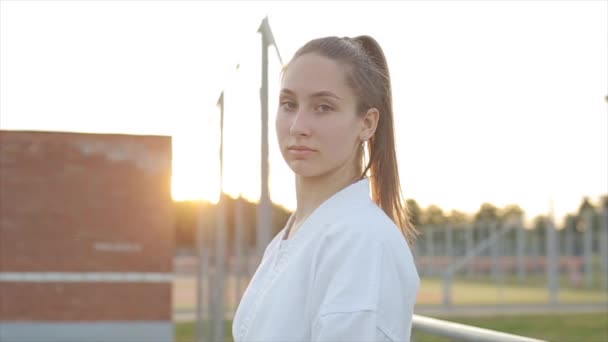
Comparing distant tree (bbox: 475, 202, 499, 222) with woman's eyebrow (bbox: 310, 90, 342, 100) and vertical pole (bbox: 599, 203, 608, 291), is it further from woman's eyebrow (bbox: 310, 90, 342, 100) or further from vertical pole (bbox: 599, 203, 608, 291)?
woman's eyebrow (bbox: 310, 90, 342, 100)

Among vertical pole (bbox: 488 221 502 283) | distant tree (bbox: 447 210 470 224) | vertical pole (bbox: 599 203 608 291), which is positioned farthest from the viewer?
distant tree (bbox: 447 210 470 224)

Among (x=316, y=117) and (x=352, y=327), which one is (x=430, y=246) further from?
(x=352, y=327)

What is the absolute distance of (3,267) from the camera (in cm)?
879

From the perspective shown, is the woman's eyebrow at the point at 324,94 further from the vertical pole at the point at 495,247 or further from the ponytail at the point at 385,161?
the vertical pole at the point at 495,247

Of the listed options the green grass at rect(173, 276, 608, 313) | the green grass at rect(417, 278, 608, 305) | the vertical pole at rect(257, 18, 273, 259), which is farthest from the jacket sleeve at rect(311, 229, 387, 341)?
the green grass at rect(417, 278, 608, 305)

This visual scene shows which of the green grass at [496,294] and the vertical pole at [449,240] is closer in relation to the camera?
the green grass at [496,294]

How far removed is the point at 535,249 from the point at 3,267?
19579mm

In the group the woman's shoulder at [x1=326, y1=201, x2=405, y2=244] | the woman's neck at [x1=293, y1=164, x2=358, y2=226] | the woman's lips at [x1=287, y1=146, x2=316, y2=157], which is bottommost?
the woman's shoulder at [x1=326, y1=201, x2=405, y2=244]

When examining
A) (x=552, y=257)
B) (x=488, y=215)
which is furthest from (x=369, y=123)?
(x=488, y=215)

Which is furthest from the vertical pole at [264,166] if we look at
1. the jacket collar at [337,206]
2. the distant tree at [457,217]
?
the distant tree at [457,217]

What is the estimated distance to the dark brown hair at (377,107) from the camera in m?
1.32

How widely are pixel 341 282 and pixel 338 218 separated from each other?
125mm

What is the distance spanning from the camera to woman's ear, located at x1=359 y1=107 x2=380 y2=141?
133 cm

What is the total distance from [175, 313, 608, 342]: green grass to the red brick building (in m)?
1.35
